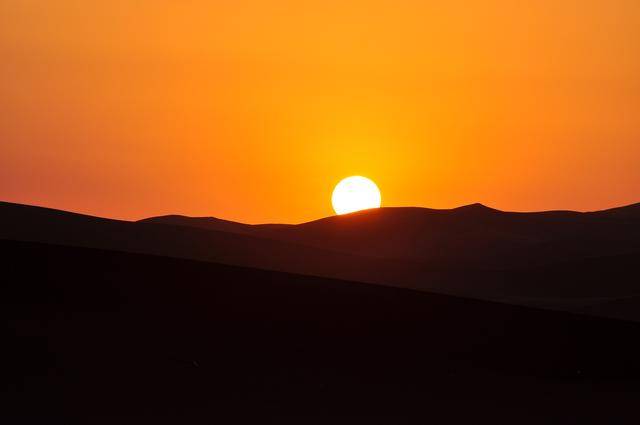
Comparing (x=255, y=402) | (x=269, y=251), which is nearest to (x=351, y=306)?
(x=255, y=402)

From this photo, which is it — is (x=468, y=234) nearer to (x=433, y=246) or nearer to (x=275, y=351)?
(x=433, y=246)

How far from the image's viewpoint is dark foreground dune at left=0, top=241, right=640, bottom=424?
42.7 ft

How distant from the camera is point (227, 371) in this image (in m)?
14.5

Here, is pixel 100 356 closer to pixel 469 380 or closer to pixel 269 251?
pixel 469 380

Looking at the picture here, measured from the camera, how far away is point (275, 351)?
52.3 ft

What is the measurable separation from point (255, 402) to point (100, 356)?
8.13 ft

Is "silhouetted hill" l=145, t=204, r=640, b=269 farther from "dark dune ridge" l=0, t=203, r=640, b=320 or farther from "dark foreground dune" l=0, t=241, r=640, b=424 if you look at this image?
"dark foreground dune" l=0, t=241, r=640, b=424

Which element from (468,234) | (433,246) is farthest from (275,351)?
(468,234)

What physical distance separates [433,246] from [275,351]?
47.2 metres

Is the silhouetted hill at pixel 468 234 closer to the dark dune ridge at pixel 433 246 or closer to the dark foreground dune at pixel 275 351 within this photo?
the dark dune ridge at pixel 433 246

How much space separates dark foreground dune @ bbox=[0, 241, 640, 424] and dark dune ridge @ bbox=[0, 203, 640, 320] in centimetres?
897

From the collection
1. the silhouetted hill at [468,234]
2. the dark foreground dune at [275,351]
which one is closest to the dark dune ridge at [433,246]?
the silhouetted hill at [468,234]

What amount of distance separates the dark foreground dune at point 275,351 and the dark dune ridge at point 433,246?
29.4ft

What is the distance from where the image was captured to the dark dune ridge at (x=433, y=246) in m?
38.3
